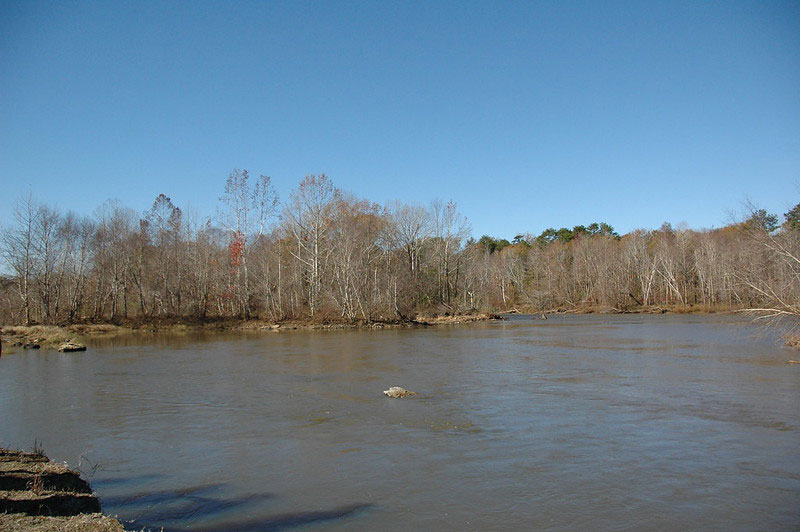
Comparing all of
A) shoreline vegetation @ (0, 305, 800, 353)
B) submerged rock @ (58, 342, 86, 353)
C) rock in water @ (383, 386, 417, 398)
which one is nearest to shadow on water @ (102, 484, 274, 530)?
rock in water @ (383, 386, 417, 398)

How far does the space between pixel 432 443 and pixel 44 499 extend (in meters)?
5.95

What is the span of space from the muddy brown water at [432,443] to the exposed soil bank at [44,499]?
22.6 inches

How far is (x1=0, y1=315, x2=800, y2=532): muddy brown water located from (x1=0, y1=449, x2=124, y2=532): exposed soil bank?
1.88ft

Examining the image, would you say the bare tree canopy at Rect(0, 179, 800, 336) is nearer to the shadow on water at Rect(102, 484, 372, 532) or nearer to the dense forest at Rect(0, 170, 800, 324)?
the dense forest at Rect(0, 170, 800, 324)

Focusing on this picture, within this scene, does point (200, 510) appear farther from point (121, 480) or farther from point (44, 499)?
point (121, 480)

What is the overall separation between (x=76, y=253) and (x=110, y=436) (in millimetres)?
43086

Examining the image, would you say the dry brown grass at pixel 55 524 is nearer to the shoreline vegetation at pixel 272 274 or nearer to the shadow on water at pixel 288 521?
the shadow on water at pixel 288 521

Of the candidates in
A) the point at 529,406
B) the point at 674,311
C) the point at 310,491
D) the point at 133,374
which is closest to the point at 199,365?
the point at 133,374

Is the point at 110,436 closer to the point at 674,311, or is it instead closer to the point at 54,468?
the point at 54,468

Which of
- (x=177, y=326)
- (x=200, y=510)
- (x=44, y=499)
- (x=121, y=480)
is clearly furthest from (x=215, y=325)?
(x=44, y=499)

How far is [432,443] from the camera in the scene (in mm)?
9719

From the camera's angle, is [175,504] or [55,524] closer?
[55,524]

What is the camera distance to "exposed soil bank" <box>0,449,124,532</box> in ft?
15.6

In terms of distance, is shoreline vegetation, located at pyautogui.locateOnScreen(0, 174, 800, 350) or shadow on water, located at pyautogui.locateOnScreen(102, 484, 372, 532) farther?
shoreline vegetation, located at pyautogui.locateOnScreen(0, 174, 800, 350)
